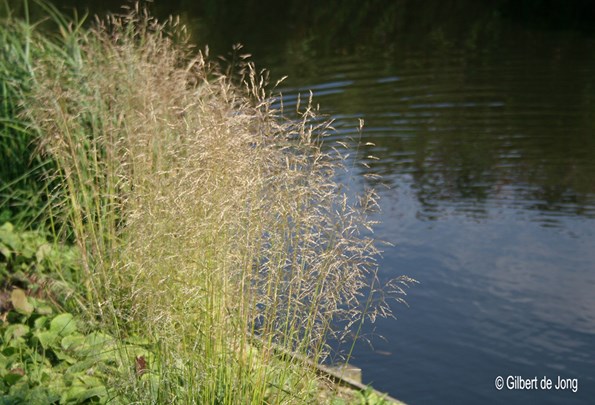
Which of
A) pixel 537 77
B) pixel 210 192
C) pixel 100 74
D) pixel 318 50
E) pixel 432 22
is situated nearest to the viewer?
pixel 210 192

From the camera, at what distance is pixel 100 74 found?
21.6 ft

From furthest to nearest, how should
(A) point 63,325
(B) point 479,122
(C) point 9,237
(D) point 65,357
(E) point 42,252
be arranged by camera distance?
(B) point 479,122, (C) point 9,237, (E) point 42,252, (A) point 63,325, (D) point 65,357

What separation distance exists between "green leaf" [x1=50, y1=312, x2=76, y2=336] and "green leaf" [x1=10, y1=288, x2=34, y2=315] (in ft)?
1.40

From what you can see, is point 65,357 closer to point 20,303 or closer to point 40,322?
point 40,322

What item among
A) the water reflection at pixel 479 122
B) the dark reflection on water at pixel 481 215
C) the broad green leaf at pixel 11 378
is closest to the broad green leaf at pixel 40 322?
the broad green leaf at pixel 11 378

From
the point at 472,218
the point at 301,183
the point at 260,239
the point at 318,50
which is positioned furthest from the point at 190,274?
the point at 318,50

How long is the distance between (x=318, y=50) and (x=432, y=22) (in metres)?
4.69

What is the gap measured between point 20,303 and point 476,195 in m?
5.24

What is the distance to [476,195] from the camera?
30.8 feet

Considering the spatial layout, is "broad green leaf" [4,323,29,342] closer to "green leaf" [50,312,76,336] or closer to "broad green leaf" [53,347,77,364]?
"green leaf" [50,312,76,336]

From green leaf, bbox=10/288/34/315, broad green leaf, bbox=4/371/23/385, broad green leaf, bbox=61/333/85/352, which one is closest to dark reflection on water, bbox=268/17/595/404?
broad green leaf, bbox=61/333/85/352

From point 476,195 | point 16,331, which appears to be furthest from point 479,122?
point 16,331

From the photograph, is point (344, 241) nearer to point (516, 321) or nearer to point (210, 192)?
point (210, 192)

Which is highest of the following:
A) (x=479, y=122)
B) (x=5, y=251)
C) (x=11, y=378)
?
Result: (x=11, y=378)
